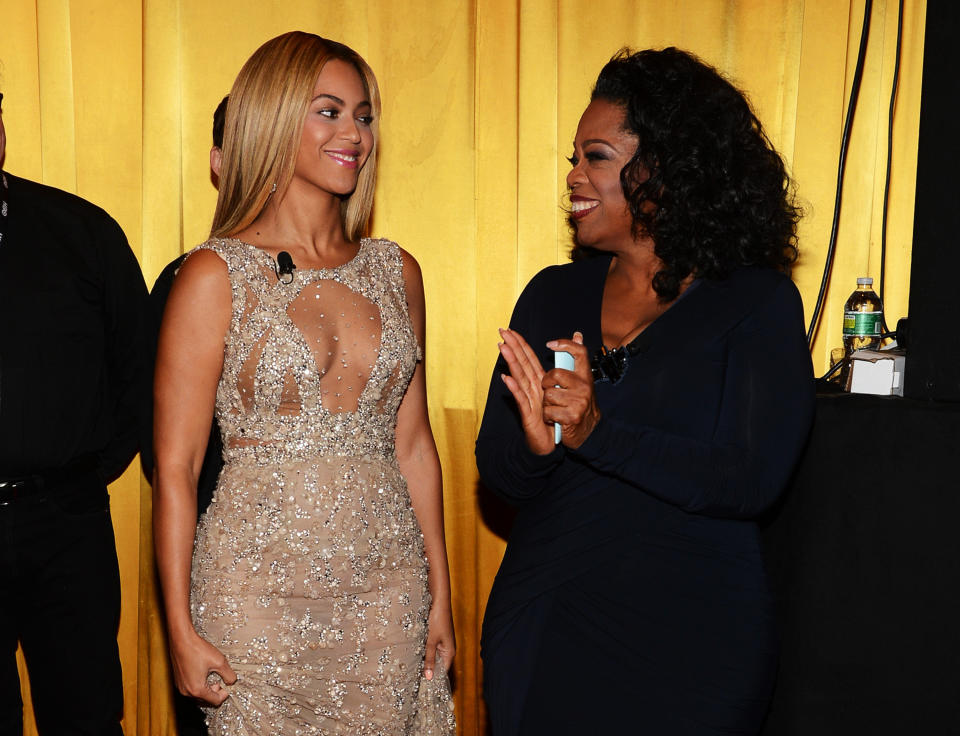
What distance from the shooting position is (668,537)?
1.78 meters

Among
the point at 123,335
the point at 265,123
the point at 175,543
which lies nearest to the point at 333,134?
the point at 265,123

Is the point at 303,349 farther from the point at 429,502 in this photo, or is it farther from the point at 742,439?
the point at 742,439

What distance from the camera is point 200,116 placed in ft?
9.43

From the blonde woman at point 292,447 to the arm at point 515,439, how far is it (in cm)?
20

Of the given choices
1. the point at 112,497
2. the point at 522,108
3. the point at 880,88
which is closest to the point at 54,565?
the point at 112,497

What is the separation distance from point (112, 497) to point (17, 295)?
2.71 feet

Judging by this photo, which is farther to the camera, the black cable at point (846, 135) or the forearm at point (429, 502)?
the black cable at point (846, 135)

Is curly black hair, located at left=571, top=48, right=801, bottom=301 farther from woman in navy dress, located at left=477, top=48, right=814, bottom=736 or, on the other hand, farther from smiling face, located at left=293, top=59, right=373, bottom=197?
smiling face, located at left=293, top=59, right=373, bottom=197

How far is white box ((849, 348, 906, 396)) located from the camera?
201cm

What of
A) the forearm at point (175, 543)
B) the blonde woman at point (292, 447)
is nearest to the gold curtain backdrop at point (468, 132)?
the blonde woman at point (292, 447)

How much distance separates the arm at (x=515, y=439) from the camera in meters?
1.71

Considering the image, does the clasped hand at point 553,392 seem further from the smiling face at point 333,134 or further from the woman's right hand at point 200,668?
the woman's right hand at point 200,668

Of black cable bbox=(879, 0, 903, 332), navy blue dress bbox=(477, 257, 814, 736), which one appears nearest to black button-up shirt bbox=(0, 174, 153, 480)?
navy blue dress bbox=(477, 257, 814, 736)

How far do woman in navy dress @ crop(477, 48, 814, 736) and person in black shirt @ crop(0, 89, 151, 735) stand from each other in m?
1.09
